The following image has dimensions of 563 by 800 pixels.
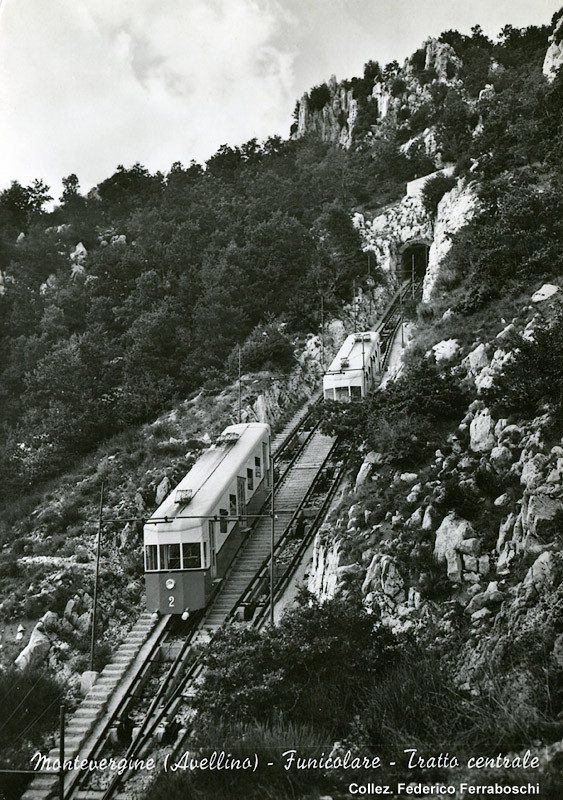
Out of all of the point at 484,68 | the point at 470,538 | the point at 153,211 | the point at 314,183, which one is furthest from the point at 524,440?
the point at 484,68

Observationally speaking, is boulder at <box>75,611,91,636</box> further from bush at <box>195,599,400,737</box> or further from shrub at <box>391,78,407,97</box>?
shrub at <box>391,78,407,97</box>

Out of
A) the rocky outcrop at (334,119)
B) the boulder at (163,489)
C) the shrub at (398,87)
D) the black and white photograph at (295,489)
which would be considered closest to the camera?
the black and white photograph at (295,489)

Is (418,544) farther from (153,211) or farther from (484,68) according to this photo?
(484,68)

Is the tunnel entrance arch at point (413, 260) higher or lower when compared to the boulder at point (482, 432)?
higher

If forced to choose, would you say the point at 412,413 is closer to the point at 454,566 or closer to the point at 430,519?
the point at 430,519

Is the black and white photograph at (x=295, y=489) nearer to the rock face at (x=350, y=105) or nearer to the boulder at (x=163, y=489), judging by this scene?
the boulder at (x=163, y=489)

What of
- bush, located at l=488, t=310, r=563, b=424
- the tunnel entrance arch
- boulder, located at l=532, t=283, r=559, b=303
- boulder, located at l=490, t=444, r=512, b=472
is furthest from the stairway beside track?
the tunnel entrance arch

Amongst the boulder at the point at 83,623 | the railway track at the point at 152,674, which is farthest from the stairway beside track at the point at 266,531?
the boulder at the point at 83,623

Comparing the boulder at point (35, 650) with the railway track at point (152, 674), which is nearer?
the railway track at point (152, 674)
